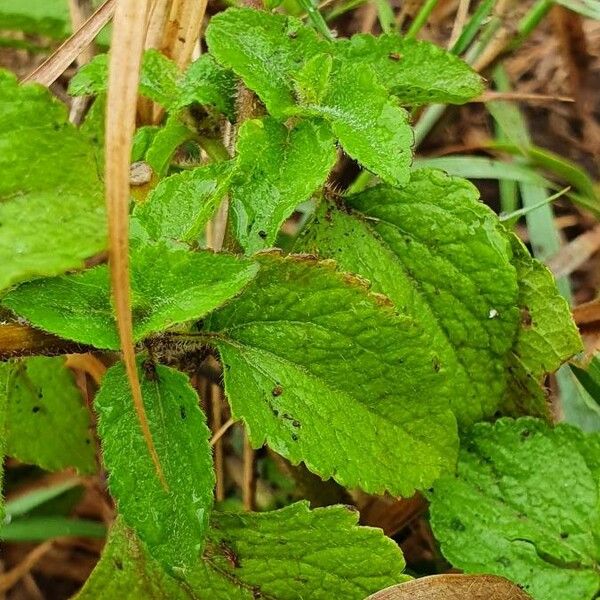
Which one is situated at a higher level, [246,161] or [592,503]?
[246,161]

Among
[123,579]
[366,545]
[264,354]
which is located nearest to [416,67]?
[264,354]

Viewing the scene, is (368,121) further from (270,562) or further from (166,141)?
(270,562)

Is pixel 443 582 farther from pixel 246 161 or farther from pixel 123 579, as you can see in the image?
pixel 246 161

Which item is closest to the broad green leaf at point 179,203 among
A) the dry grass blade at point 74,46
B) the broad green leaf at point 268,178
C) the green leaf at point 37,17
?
the broad green leaf at point 268,178

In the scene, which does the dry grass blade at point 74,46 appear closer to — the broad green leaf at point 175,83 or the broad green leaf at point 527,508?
the broad green leaf at point 175,83

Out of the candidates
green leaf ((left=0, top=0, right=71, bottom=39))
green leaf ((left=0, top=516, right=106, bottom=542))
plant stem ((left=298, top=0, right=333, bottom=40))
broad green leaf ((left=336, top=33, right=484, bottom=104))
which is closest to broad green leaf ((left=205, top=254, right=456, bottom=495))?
broad green leaf ((left=336, top=33, right=484, bottom=104))

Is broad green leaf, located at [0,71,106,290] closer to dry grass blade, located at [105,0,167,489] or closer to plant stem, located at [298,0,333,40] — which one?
dry grass blade, located at [105,0,167,489]
